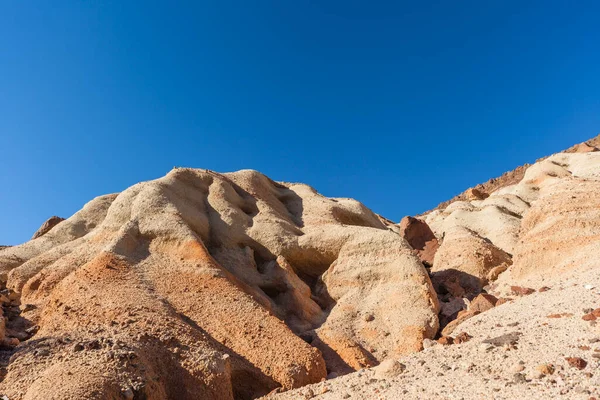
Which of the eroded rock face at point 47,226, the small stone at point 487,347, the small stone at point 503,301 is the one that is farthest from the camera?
the eroded rock face at point 47,226

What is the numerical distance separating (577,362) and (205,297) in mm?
8764

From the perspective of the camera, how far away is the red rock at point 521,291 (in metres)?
13.3

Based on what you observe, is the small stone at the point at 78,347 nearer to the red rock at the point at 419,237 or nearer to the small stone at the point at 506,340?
the small stone at the point at 506,340

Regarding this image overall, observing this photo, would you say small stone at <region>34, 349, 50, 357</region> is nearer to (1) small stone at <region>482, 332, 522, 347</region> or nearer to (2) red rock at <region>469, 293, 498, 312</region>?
(1) small stone at <region>482, 332, 522, 347</region>

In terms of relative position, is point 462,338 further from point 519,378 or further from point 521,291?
point 521,291

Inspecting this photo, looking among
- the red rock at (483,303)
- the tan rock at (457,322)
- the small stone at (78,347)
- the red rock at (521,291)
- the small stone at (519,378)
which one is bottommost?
the small stone at (78,347)

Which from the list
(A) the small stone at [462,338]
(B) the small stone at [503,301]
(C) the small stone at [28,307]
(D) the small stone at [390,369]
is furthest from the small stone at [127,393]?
(B) the small stone at [503,301]

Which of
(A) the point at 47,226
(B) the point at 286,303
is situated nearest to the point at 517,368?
(B) the point at 286,303

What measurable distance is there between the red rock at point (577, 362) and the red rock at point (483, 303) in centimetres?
603

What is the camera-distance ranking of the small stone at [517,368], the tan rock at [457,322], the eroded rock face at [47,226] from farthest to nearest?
the eroded rock face at [47,226]
the tan rock at [457,322]
the small stone at [517,368]

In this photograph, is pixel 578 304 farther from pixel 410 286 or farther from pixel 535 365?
pixel 410 286

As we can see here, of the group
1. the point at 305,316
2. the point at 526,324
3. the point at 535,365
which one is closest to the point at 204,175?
the point at 305,316

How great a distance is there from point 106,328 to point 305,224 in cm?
1132

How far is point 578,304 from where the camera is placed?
993 cm
